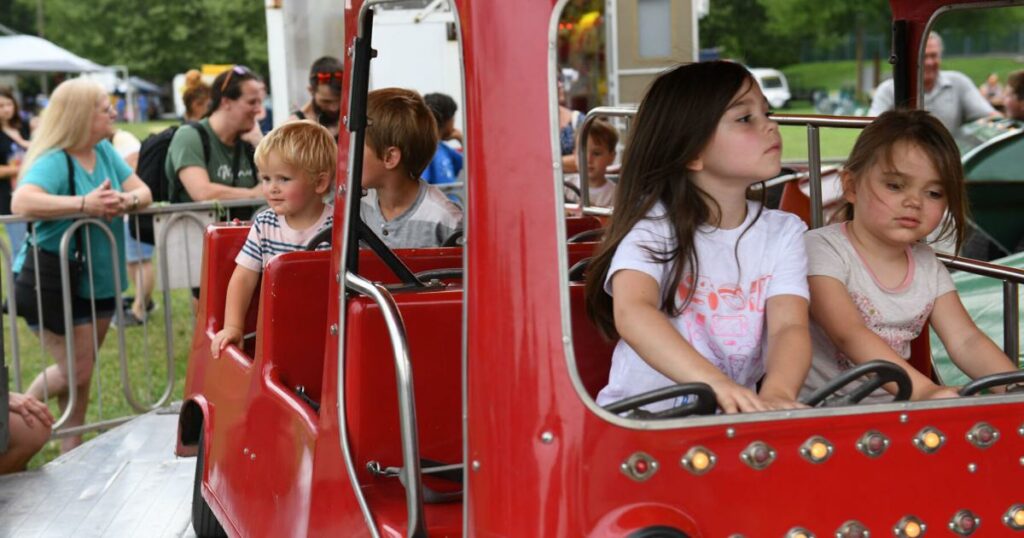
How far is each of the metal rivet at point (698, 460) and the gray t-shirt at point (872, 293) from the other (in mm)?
833

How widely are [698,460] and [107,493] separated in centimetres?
346

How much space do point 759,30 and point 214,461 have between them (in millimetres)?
2317

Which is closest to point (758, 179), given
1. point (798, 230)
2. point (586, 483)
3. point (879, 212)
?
point (798, 230)

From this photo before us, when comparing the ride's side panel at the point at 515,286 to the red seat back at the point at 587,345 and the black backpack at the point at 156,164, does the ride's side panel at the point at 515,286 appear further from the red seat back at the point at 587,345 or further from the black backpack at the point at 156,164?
the black backpack at the point at 156,164

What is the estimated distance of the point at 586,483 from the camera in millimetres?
2357

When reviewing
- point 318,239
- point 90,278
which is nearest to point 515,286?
point 318,239

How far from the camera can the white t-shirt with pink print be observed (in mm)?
2754

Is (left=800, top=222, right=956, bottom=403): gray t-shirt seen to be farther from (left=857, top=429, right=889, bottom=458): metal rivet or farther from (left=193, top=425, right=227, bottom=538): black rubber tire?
(left=193, top=425, right=227, bottom=538): black rubber tire

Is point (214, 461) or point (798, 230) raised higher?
point (798, 230)

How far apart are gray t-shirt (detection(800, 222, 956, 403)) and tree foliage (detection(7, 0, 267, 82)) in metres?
53.2

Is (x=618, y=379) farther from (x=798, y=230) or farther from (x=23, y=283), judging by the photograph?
(x=23, y=283)

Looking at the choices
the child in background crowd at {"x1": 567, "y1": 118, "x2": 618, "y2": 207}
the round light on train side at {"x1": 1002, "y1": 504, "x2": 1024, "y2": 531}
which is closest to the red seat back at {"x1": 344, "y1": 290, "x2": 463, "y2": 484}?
the round light on train side at {"x1": 1002, "y1": 504, "x2": 1024, "y2": 531}

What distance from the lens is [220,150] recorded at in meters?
7.49

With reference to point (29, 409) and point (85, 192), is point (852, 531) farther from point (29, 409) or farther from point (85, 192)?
point (85, 192)
